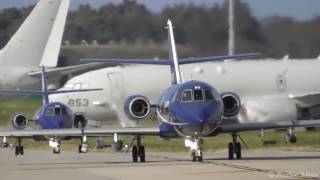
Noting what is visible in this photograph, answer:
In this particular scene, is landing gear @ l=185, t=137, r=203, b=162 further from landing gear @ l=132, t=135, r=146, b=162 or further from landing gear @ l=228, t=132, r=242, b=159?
landing gear @ l=228, t=132, r=242, b=159

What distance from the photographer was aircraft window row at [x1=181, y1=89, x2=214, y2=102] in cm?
2393

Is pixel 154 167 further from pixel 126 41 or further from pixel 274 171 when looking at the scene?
pixel 126 41

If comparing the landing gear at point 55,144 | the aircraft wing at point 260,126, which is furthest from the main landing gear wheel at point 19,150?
the aircraft wing at point 260,126

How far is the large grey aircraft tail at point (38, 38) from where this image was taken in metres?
54.3

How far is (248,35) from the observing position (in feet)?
152

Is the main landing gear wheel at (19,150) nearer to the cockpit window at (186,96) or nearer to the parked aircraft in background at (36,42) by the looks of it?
the cockpit window at (186,96)

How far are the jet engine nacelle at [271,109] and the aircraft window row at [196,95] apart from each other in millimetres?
23235

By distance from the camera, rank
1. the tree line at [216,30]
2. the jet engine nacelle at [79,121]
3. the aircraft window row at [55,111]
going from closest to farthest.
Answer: the aircraft window row at [55,111], the jet engine nacelle at [79,121], the tree line at [216,30]

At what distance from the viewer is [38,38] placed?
54750mm

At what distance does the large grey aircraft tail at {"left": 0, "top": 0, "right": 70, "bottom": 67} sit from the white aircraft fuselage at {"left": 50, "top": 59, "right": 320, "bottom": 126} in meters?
4.29

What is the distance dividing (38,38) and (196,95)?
32.0 metres

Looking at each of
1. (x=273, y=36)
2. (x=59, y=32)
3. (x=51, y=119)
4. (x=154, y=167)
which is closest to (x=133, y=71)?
(x=59, y=32)

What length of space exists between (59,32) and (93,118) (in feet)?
22.7

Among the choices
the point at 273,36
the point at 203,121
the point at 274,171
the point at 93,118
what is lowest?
the point at 274,171
